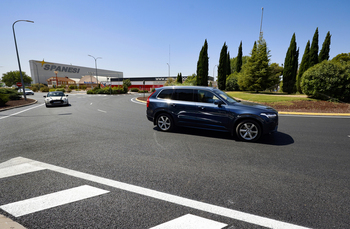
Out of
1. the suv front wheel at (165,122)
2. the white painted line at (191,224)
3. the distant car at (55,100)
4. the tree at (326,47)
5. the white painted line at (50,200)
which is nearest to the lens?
the white painted line at (191,224)

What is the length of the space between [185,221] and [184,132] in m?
4.68

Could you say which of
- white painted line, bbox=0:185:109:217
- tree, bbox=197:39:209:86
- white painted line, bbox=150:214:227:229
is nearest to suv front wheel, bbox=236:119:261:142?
white painted line, bbox=150:214:227:229

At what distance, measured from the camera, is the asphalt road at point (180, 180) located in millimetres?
2504

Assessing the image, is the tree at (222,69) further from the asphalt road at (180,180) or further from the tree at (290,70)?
the asphalt road at (180,180)

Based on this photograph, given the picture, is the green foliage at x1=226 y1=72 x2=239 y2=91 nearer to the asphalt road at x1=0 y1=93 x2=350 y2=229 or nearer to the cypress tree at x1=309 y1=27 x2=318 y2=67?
the cypress tree at x1=309 y1=27 x2=318 y2=67

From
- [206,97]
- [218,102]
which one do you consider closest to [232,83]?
[206,97]

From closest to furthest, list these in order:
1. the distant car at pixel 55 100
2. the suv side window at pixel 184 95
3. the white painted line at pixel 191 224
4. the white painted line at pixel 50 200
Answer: the white painted line at pixel 191 224, the white painted line at pixel 50 200, the suv side window at pixel 184 95, the distant car at pixel 55 100

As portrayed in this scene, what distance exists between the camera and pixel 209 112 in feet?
20.6

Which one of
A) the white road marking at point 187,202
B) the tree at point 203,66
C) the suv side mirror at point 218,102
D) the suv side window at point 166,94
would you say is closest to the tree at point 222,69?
the tree at point 203,66

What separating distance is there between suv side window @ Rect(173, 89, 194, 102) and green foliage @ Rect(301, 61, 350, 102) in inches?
565

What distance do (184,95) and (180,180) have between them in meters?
3.89

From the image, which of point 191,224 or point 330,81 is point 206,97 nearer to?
point 191,224

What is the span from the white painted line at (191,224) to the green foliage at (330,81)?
1756cm

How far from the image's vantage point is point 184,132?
7.05 m
